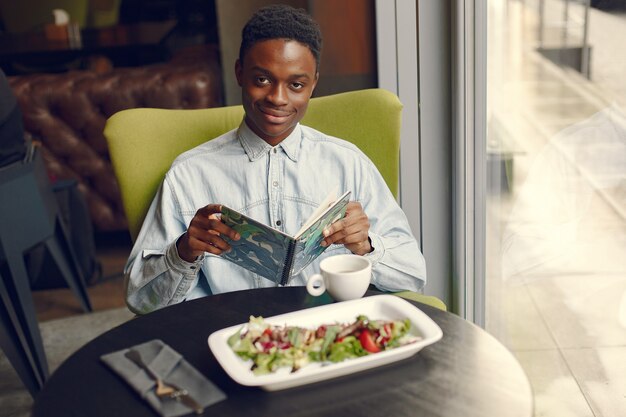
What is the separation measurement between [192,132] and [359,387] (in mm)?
915

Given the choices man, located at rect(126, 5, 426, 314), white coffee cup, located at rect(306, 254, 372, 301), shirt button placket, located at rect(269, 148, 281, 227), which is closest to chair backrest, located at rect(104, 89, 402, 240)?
man, located at rect(126, 5, 426, 314)

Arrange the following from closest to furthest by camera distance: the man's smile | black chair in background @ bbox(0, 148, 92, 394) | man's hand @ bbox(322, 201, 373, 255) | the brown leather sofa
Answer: man's hand @ bbox(322, 201, 373, 255) → the man's smile → black chair in background @ bbox(0, 148, 92, 394) → the brown leather sofa

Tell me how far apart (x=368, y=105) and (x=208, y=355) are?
0.84 m

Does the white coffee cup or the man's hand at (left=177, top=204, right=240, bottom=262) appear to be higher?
the man's hand at (left=177, top=204, right=240, bottom=262)

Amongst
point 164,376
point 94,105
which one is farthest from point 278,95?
point 94,105

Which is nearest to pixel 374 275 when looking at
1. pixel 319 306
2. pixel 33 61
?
pixel 319 306

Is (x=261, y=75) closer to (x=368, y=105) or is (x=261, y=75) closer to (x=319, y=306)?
(x=368, y=105)

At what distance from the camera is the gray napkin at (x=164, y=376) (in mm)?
1064

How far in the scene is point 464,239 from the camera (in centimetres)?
218

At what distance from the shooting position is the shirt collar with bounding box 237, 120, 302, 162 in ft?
5.43

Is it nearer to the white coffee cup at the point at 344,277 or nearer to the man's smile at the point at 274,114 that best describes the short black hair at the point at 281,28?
the man's smile at the point at 274,114

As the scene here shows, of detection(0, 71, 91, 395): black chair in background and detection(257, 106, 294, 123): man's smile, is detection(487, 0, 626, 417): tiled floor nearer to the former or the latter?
detection(257, 106, 294, 123): man's smile

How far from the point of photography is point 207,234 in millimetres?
1416

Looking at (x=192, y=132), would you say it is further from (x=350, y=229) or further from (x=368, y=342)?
(x=368, y=342)
